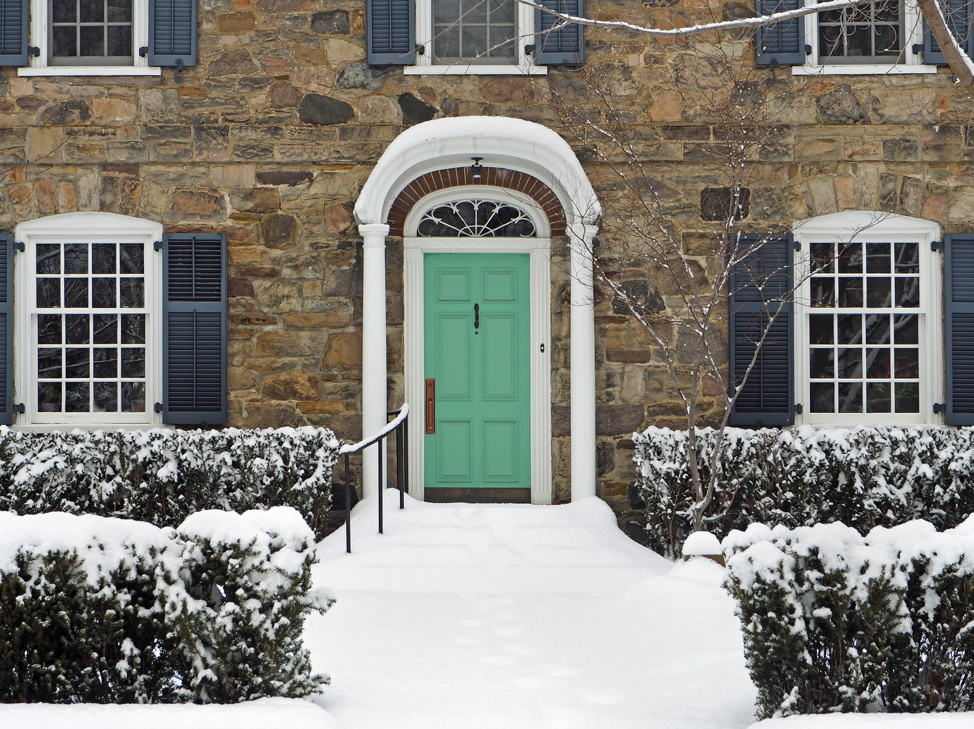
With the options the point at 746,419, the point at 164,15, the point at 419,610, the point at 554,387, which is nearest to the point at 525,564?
the point at 419,610

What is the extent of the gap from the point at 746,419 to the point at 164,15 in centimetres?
532

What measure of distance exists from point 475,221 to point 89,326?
10.0 ft

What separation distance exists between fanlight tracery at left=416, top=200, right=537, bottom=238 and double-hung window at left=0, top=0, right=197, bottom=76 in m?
2.15

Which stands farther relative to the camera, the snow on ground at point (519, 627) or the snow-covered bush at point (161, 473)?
the snow-covered bush at point (161, 473)

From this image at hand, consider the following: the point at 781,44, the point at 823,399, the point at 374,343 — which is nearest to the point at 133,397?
the point at 374,343

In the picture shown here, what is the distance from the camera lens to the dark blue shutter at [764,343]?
7.15 m

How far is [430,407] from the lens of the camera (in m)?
7.27

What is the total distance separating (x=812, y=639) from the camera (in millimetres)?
3193

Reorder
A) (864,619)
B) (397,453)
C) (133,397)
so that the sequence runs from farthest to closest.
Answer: (133,397) → (397,453) → (864,619)

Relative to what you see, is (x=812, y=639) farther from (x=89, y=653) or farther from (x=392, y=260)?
(x=392, y=260)

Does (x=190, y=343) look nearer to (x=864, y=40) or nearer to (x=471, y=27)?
(x=471, y=27)

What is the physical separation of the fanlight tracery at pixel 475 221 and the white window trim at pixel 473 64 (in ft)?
3.18

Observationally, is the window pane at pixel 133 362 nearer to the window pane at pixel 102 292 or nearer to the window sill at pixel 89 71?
the window pane at pixel 102 292

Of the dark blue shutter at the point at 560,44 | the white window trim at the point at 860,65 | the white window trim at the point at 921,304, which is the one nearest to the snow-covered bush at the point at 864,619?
the white window trim at the point at 921,304
